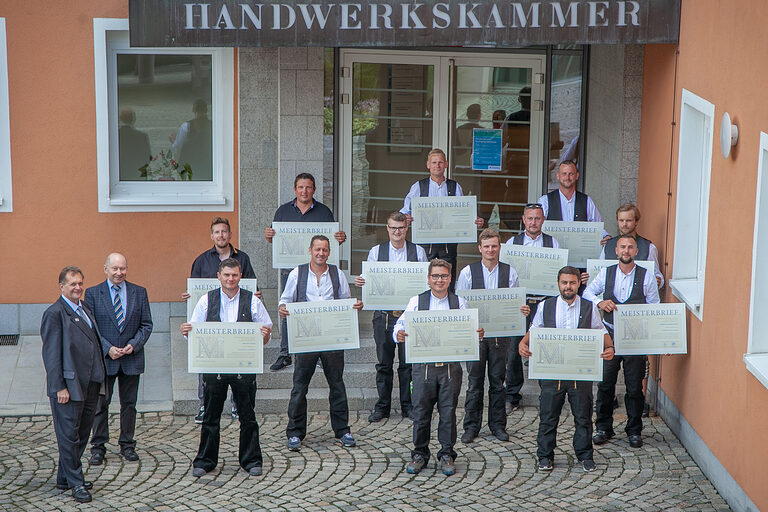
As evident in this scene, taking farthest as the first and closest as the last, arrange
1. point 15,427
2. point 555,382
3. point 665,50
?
1. point 665,50
2. point 15,427
3. point 555,382

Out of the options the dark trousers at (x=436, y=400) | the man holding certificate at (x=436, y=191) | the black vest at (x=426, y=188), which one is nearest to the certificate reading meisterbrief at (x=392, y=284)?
the dark trousers at (x=436, y=400)

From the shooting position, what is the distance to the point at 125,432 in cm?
983

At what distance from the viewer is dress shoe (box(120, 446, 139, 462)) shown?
32.2 feet

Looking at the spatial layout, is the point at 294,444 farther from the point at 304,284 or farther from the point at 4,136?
the point at 4,136

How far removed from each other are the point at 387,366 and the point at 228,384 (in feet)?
6.31

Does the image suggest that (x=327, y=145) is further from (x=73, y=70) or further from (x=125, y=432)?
(x=125, y=432)

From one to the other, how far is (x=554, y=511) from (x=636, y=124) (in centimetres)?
524

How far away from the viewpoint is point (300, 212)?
1156cm

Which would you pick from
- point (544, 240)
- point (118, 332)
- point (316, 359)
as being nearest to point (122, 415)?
point (118, 332)

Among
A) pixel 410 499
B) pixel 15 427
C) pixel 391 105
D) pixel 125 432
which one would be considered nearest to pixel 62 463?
pixel 125 432

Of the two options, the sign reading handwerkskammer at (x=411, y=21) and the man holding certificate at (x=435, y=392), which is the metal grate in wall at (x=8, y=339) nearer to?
the sign reading handwerkskammer at (x=411, y=21)

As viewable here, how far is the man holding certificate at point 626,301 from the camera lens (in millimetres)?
10227

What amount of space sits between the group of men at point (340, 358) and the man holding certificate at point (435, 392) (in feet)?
0.04

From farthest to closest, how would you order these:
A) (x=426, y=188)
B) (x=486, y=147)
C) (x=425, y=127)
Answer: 1. (x=486, y=147)
2. (x=425, y=127)
3. (x=426, y=188)
